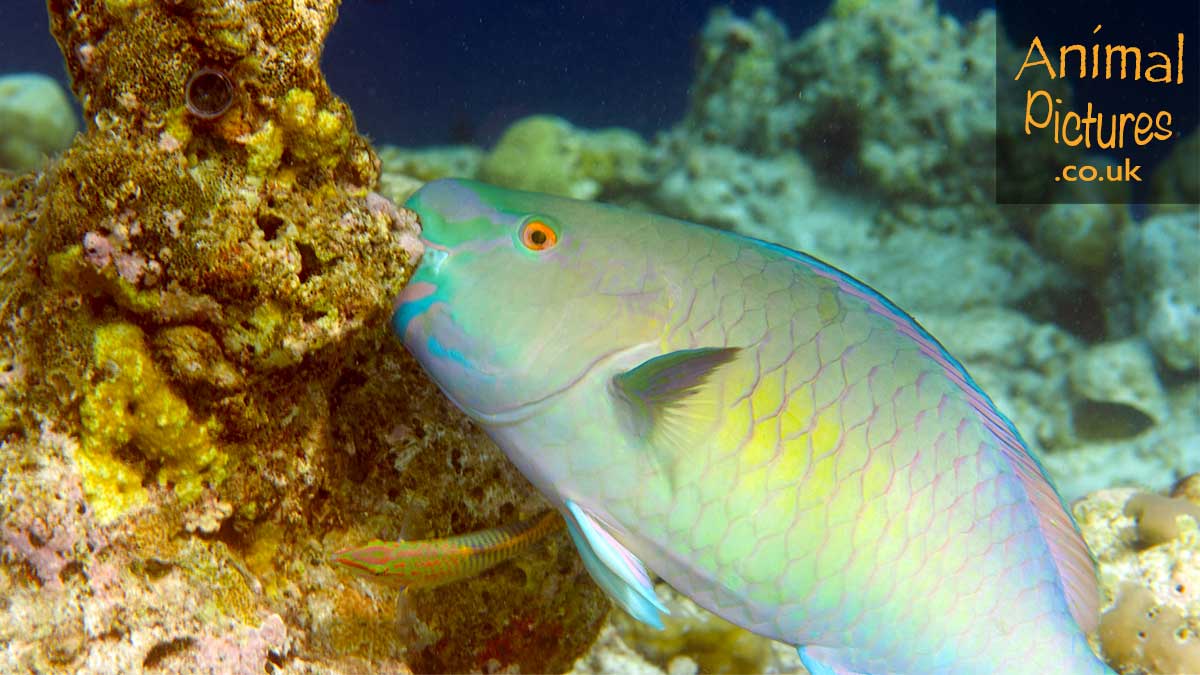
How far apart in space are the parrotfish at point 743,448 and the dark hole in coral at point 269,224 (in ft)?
1.01

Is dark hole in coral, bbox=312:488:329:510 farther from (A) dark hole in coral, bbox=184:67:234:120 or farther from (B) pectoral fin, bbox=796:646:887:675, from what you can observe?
(B) pectoral fin, bbox=796:646:887:675

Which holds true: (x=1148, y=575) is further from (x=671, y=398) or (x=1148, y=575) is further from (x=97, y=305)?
(x=97, y=305)

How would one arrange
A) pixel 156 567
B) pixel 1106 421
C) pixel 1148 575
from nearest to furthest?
1. pixel 156 567
2. pixel 1148 575
3. pixel 1106 421

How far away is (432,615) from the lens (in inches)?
84.2

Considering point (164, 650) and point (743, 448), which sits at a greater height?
point (743, 448)

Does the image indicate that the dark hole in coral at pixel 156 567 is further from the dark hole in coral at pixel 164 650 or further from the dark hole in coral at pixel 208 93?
the dark hole in coral at pixel 208 93

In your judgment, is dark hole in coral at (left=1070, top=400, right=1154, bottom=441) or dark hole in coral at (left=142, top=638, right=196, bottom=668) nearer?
dark hole in coral at (left=142, top=638, right=196, bottom=668)

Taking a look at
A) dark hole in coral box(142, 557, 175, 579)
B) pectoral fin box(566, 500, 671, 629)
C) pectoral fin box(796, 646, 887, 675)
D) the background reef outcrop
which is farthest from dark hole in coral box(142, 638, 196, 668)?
pectoral fin box(796, 646, 887, 675)

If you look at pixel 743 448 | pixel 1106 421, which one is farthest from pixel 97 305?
pixel 1106 421

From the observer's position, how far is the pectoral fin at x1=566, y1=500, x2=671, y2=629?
5.30 feet

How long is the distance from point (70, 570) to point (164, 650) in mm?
256

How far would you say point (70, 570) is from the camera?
144cm

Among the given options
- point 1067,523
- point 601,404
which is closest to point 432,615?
point 601,404

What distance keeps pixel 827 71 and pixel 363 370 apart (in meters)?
10.9
